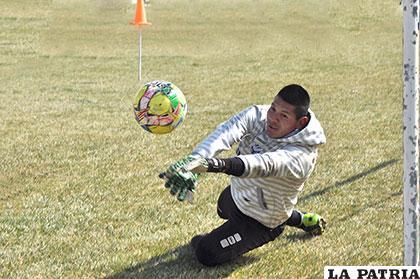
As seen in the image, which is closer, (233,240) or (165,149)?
(233,240)

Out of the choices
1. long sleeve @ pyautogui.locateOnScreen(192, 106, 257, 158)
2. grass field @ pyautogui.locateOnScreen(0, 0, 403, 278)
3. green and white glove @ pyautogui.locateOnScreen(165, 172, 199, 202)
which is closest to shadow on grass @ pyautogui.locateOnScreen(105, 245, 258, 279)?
grass field @ pyautogui.locateOnScreen(0, 0, 403, 278)

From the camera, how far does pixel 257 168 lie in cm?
430

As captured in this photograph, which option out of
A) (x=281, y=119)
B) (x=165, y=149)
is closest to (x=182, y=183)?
(x=281, y=119)

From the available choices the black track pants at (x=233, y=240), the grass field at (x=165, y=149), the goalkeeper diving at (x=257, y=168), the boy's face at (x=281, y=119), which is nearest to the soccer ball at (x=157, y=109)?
the goalkeeper diving at (x=257, y=168)

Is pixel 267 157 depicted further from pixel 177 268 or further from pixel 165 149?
pixel 165 149

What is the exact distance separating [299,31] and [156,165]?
17.7 m

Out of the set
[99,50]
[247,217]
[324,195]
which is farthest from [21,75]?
[247,217]

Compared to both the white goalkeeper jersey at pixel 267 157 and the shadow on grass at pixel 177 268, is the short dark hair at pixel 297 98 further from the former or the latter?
the shadow on grass at pixel 177 268

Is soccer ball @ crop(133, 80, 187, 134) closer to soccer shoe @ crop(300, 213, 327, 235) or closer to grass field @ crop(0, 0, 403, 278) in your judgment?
grass field @ crop(0, 0, 403, 278)

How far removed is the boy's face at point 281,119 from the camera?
188 inches

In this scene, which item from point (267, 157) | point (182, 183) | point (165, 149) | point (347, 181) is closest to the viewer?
point (182, 183)

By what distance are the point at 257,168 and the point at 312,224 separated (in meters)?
1.83

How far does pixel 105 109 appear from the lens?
12.6m

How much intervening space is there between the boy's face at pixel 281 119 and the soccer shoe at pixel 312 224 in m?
1.25
